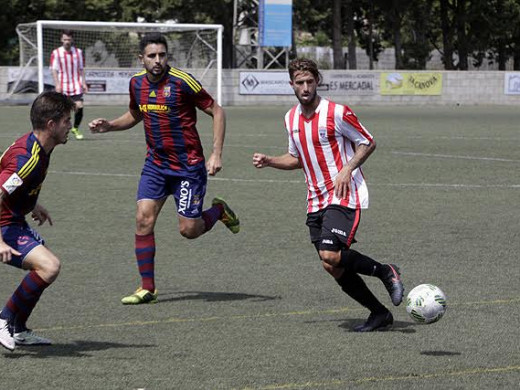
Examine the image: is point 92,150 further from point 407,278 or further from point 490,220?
point 407,278

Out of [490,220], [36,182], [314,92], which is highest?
[314,92]

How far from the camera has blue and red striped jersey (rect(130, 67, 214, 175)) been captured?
8570mm

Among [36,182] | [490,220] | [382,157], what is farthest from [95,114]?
[36,182]

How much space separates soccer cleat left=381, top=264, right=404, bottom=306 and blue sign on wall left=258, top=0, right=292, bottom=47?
1425 inches

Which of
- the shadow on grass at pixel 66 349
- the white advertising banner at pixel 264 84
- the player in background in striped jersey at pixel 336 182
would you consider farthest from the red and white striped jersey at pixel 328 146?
the white advertising banner at pixel 264 84

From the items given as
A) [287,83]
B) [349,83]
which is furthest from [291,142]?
[349,83]

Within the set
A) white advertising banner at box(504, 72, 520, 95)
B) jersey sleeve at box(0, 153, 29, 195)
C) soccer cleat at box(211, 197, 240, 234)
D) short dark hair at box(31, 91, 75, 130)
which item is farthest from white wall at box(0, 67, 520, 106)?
jersey sleeve at box(0, 153, 29, 195)

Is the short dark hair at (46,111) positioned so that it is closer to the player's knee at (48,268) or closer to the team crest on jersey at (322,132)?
the player's knee at (48,268)

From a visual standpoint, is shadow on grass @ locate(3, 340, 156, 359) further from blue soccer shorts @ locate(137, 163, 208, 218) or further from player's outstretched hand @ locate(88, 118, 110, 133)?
player's outstretched hand @ locate(88, 118, 110, 133)

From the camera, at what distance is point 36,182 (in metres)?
6.50

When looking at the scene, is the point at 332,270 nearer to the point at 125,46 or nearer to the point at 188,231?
the point at 188,231

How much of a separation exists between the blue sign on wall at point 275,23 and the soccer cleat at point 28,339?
36.8 meters

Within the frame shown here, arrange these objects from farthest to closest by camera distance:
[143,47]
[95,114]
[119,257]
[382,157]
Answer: [95,114] < [382,157] < [119,257] < [143,47]

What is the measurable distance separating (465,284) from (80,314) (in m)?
3.00
